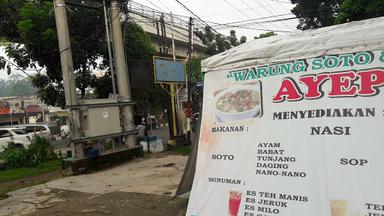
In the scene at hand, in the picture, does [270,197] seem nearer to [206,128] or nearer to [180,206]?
[206,128]

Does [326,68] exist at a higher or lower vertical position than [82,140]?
higher

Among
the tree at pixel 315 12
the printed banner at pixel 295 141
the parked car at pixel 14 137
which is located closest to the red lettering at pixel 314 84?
the printed banner at pixel 295 141

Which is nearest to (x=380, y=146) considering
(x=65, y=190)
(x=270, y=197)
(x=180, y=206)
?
(x=270, y=197)

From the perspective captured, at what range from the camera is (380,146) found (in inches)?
133

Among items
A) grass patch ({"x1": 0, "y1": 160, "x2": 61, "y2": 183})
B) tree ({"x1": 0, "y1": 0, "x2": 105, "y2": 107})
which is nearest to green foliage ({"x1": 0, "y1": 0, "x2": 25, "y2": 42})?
tree ({"x1": 0, "y1": 0, "x2": 105, "y2": 107})

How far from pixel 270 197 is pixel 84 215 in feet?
13.2

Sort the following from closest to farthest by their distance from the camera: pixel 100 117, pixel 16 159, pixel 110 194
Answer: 1. pixel 110 194
2. pixel 100 117
3. pixel 16 159

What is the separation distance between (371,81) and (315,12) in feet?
74.6

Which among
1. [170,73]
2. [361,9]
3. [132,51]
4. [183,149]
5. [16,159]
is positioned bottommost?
[183,149]

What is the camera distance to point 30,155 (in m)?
14.6

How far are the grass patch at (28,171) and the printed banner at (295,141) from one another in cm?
923

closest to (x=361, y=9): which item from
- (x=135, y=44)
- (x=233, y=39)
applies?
(x=135, y=44)

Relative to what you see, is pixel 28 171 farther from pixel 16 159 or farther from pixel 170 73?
pixel 170 73

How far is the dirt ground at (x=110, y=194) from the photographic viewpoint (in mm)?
6927
